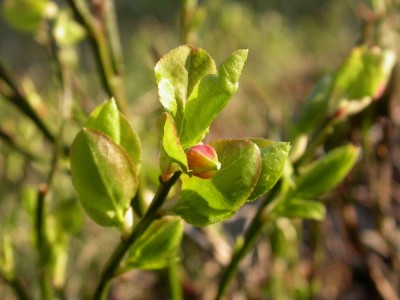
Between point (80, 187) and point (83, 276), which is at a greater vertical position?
point (80, 187)

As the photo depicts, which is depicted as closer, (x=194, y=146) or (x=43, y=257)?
(x=194, y=146)

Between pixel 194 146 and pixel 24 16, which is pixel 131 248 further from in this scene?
pixel 24 16

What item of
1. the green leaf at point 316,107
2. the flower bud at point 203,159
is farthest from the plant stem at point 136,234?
the green leaf at point 316,107

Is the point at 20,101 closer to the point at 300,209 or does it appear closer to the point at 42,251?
the point at 42,251

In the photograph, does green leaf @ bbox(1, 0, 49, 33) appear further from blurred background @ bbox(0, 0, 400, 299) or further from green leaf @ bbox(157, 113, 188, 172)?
green leaf @ bbox(157, 113, 188, 172)

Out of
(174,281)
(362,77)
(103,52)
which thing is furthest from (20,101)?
(362,77)

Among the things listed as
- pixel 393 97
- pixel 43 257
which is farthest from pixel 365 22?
pixel 43 257

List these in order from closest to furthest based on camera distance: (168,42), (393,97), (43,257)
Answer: (43,257) → (393,97) → (168,42)
